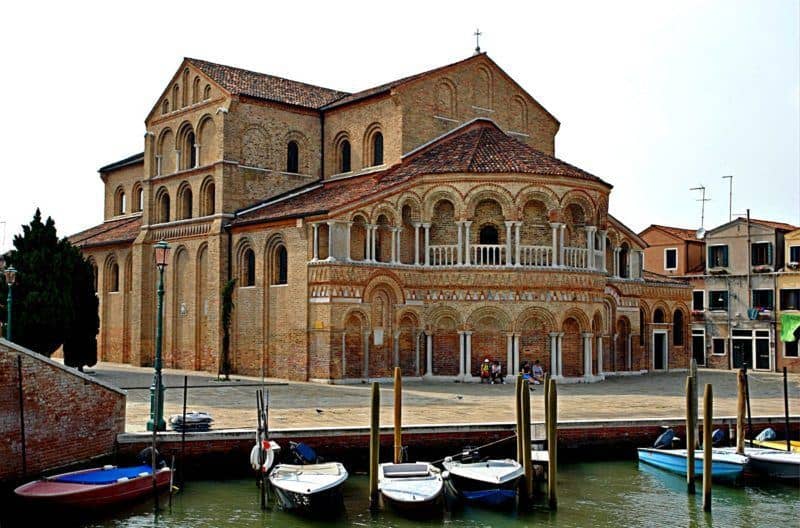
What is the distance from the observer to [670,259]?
5031 cm

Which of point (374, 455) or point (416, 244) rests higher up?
point (416, 244)

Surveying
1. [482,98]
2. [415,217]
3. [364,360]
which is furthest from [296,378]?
[482,98]

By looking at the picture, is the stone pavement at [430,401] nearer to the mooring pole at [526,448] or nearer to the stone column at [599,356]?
the stone column at [599,356]

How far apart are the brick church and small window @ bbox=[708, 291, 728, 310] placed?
3760 millimetres

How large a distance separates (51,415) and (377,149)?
74.1 feet

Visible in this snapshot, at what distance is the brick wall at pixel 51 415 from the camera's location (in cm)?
1680

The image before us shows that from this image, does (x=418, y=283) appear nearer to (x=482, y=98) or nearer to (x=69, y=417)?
(x=482, y=98)

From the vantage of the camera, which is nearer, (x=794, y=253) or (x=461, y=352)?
(x=461, y=352)

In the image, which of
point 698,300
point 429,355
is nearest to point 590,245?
point 429,355

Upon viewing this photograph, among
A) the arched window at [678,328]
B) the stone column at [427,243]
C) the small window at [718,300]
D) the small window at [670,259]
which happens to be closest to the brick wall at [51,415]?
the stone column at [427,243]

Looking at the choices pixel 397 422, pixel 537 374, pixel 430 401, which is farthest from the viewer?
pixel 537 374

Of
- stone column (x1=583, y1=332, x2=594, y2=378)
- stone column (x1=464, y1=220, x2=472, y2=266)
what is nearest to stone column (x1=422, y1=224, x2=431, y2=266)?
stone column (x1=464, y1=220, x2=472, y2=266)

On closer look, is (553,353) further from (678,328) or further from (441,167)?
(678,328)

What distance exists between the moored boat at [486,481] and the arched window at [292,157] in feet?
76.3
